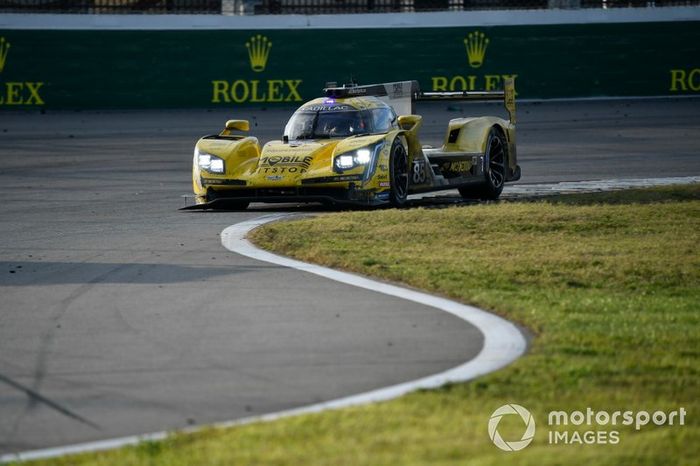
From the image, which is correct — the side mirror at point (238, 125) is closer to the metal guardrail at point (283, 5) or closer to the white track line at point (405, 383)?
the white track line at point (405, 383)

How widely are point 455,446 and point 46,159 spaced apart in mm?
16870

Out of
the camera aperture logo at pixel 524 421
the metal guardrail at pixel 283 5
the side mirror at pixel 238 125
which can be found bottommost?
the camera aperture logo at pixel 524 421

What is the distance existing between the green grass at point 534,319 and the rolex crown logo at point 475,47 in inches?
595

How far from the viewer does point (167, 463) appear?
16.8 ft

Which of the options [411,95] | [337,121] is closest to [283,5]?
[411,95]

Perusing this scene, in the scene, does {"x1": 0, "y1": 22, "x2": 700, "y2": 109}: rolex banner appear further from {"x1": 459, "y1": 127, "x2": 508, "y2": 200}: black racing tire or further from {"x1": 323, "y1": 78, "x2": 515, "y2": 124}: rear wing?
{"x1": 459, "y1": 127, "x2": 508, "y2": 200}: black racing tire

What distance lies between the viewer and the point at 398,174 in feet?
Answer: 48.3

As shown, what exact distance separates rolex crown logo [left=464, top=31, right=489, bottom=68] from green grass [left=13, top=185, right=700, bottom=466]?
1512 cm

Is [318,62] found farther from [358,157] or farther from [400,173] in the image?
[358,157]

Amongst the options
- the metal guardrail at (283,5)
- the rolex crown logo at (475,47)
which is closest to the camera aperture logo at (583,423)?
the rolex crown logo at (475,47)

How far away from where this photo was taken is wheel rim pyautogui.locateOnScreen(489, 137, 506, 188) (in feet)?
53.3

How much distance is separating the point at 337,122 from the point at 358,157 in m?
1.04

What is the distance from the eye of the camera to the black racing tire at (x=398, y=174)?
47.4ft

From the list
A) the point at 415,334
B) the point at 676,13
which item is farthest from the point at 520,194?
the point at 676,13
